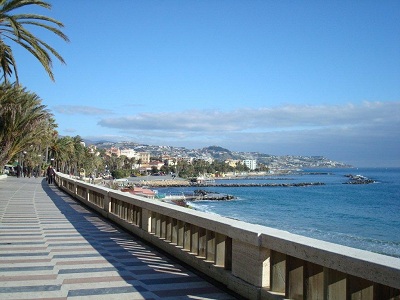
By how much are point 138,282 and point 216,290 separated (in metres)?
1.18

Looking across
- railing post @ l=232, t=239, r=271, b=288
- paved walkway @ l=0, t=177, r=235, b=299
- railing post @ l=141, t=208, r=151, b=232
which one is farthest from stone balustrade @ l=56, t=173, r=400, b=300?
railing post @ l=141, t=208, r=151, b=232

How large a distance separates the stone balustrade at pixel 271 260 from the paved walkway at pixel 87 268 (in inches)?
12.8

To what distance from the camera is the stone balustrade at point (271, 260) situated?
3.93 m

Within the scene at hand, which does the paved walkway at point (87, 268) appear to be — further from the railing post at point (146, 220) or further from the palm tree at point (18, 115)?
the palm tree at point (18, 115)

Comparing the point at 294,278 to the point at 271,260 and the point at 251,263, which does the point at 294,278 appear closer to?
the point at 271,260

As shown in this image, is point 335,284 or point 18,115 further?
point 18,115

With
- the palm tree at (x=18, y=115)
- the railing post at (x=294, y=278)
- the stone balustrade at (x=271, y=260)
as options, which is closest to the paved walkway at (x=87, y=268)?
the stone balustrade at (x=271, y=260)

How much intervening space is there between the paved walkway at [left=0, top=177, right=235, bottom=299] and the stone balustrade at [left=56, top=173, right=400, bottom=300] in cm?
33

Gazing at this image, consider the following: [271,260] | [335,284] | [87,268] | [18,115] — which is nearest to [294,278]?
[271,260]

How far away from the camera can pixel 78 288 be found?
20.5 ft

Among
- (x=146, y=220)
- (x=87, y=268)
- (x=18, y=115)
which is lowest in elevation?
(x=87, y=268)

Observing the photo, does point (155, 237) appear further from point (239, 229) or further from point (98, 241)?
point (239, 229)

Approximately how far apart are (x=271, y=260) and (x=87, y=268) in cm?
347

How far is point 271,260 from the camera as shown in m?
5.42
